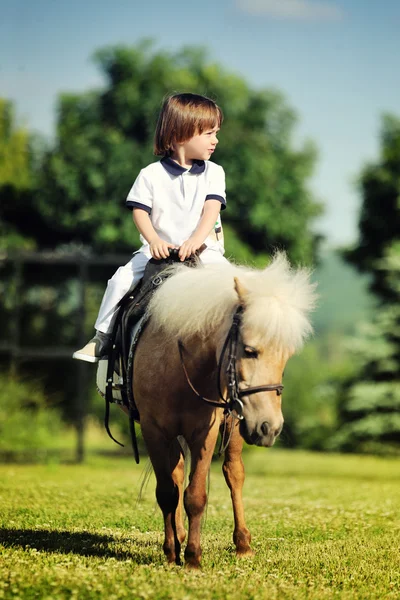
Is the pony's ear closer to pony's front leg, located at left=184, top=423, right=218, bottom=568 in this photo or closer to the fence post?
pony's front leg, located at left=184, top=423, right=218, bottom=568

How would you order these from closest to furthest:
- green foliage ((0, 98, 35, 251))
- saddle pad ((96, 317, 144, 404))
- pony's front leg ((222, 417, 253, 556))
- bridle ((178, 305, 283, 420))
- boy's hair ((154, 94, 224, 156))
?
bridle ((178, 305, 283, 420)) < boy's hair ((154, 94, 224, 156)) < saddle pad ((96, 317, 144, 404)) < pony's front leg ((222, 417, 253, 556)) < green foliage ((0, 98, 35, 251))

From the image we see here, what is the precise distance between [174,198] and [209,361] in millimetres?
1468

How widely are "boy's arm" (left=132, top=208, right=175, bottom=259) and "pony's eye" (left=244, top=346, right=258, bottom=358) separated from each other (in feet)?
4.56

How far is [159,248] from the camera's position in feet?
22.7

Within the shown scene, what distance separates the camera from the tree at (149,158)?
1304 inches

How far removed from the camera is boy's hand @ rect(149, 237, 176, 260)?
6.91m

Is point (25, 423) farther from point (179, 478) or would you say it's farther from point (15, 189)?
point (179, 478)

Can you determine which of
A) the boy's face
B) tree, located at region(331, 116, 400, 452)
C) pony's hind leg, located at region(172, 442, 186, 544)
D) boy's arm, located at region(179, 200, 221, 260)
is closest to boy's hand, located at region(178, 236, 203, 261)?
boy's arm, located at region(179, 200, 221, 260)

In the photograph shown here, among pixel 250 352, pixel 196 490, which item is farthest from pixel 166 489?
pixel 250 352

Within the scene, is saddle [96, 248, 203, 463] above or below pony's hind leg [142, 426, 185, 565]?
above

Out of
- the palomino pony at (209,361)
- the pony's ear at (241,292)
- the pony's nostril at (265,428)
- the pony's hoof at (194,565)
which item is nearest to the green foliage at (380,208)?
the palomino pony at (209,361)

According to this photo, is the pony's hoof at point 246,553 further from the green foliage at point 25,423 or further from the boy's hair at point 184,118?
the green foliage at point 25,423

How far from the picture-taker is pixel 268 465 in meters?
30.2

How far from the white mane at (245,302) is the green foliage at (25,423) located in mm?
16338
